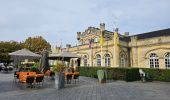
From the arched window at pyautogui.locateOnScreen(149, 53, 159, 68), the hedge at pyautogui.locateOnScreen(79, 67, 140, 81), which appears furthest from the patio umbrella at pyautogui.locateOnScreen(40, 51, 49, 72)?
the arched window at pyautogui.locateOnScreen(149, 53, 159, 68)

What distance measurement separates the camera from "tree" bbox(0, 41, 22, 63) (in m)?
58.2

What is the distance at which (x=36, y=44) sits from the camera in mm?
66125

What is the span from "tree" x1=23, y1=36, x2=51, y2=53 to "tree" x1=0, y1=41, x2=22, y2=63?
3.65 m

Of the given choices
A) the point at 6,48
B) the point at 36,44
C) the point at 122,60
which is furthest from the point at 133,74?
the point at 36,44

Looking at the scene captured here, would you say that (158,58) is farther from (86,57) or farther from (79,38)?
(79,38)

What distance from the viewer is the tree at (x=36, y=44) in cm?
6550

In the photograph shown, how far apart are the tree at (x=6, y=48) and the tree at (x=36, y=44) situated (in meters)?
3.65

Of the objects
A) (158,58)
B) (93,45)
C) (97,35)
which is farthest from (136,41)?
(97,35)

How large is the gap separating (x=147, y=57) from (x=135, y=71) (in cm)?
860

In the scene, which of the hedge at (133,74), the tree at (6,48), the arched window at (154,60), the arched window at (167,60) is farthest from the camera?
the tree at (6,48)

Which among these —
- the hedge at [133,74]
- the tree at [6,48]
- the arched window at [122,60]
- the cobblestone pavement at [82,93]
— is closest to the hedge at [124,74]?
the hedge at [133,74]

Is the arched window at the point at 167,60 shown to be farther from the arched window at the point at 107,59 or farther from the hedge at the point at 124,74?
the arched window at the point at 107,59

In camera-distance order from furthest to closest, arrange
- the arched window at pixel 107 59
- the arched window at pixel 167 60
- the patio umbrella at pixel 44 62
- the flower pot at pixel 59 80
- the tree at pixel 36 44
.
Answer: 1. the tree at pixel 36 44
2. the arched window at pixel 107 59
3. the arched window at pixel 167 60
4. the patio umbrella at pixel 44 62
5. the flower pot at pixel 59 80

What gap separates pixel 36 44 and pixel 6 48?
967 centimetres
